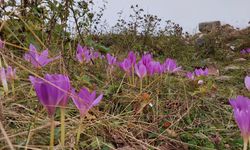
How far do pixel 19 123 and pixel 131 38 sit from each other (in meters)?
5.73

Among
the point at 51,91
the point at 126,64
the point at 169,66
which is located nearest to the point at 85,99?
the point at 51,91

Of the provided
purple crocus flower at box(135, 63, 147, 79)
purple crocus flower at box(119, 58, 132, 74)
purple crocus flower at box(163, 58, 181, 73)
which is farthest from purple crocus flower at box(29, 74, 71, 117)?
purple crocus flower at box(163, 58, 181, 73)

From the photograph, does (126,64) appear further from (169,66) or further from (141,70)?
(169,66)

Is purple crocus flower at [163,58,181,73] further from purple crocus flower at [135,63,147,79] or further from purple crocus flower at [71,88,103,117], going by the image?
purple crocus flower at [71,88,103,117]

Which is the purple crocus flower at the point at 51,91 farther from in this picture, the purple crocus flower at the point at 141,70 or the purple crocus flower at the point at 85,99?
the purple crocus flower at the point at 141,70

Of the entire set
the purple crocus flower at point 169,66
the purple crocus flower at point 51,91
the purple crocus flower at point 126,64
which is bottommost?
the purple crocus flower at point 169,66

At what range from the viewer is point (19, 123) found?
152 centimetres

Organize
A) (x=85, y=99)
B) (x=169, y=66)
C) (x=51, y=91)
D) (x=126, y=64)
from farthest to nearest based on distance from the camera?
(x=169, y=66) < (x=126, y=64) < (x=85, y=99) < (x=51, y=91)

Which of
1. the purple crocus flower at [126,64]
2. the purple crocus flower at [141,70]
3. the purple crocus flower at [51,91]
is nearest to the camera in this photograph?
the purple crocus flower at [51,91]

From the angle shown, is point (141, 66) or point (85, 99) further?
point (141, 66)

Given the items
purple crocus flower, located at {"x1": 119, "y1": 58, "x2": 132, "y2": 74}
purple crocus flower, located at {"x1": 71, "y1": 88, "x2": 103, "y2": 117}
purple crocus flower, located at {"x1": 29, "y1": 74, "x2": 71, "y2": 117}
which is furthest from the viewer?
purple crocus flower, located at {"x1": 119, "y1": 58, "x2": 132, "y2": 74}

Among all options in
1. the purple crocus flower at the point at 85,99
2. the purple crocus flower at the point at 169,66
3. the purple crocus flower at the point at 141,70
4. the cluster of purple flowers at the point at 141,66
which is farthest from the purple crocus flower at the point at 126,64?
the purple crocus flower at the point at 85,99

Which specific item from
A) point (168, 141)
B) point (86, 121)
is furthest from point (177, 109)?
point (86, 121)

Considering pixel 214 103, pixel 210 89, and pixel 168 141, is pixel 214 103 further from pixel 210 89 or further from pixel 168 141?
pixel 168 141
